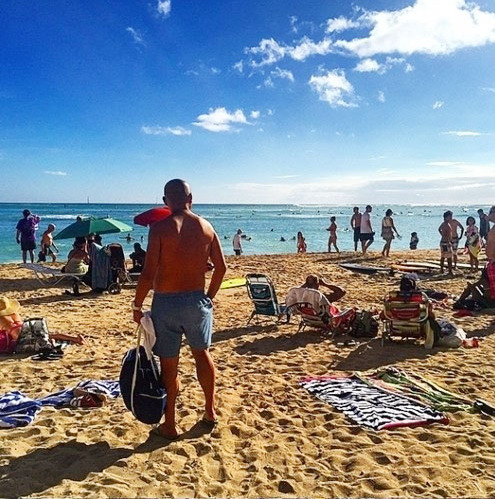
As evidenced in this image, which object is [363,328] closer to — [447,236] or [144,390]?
[144,390]

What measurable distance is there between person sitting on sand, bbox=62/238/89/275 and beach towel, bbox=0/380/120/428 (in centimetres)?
598

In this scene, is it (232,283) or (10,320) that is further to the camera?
(232,283)

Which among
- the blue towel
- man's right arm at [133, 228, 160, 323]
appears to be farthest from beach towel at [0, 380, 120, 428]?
man's right arm at [133, 228, 160, 323]

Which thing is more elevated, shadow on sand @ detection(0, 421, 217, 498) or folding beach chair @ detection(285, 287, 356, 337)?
folding beach chair @ detection(285, 287, 356, 337)

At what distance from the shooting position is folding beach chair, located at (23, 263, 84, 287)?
32.4 ft

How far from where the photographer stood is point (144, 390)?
332 centimetres

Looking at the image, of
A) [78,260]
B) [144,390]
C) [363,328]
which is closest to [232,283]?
[78,260]

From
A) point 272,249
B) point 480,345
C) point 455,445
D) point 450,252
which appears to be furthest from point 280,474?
point 272,249

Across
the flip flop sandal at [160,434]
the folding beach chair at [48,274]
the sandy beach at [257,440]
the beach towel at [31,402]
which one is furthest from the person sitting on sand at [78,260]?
the flip flop sandal at [160,434]

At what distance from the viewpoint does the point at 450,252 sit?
12.2 meters

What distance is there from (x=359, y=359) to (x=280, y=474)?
2.75 metres

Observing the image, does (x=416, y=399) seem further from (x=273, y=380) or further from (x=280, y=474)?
(x=280, y=474)

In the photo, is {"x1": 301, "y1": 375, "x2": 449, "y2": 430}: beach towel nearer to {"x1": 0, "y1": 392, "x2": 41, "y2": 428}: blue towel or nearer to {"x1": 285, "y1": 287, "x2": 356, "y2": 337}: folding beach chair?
{"x1": 285, "y1": 287, "x2": 356, "y2": 337}: folding beach chair

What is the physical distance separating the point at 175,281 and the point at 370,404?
2.11 meters
